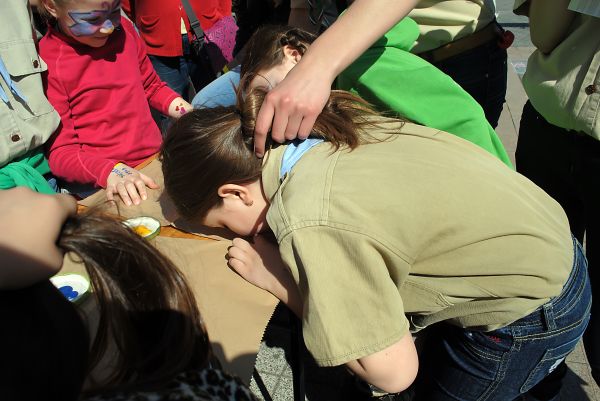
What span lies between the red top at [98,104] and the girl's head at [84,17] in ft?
0.27

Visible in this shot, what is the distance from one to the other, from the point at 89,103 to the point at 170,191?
960 millimetres

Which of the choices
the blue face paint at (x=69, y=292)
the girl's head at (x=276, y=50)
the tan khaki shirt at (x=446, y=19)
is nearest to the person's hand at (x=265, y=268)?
the blue face paint at (x=69, y=292)

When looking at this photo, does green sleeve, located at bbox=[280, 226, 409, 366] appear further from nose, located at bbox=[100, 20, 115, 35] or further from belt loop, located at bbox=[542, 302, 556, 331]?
nose, located at bbox=[100, 20, 115, 35]

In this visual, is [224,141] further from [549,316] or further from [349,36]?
[549,316]

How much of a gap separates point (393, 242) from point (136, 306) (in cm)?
52

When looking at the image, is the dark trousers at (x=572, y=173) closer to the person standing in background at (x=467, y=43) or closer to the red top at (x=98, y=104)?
the person standing in background at (x=467, y=43)

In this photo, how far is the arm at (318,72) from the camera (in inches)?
48.1

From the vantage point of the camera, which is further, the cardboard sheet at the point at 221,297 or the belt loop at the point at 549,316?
the belt loop at the point at 549,316

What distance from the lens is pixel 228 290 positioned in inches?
53.0

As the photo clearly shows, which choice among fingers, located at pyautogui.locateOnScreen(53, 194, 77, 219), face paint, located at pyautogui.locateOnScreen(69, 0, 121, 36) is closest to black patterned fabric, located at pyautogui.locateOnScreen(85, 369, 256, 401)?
fingers, located at pyautogui.locateOnScreen(53, 194, 77, 219)

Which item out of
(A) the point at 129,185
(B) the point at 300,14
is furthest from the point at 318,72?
(B) the point at 300,14

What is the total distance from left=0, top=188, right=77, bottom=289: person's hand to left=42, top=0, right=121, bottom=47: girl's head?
1.37m

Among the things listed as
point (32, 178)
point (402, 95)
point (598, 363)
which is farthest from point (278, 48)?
point (598, 363)

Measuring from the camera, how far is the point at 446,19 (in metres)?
1.84
